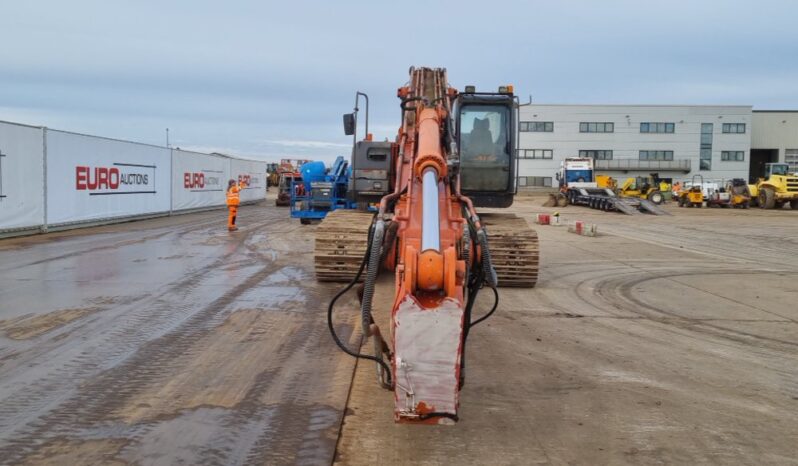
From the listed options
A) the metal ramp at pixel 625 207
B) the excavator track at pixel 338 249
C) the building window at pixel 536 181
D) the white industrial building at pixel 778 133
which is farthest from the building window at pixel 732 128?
the excavator track at pixel 338 249

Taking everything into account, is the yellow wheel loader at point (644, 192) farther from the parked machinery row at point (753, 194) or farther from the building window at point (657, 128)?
the building window at point (657, 128)

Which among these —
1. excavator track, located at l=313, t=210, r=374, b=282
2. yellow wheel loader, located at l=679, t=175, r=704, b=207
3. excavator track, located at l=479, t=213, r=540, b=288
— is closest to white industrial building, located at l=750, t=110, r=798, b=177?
yellow wheel loader, located at l=679, t=175, r=704, b=207

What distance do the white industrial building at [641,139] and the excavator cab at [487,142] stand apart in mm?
58419

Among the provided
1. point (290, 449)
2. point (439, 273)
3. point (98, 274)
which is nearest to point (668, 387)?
point (439, 273)

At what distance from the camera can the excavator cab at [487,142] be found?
10.4 metres

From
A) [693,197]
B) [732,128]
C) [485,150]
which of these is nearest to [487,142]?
[485,150]

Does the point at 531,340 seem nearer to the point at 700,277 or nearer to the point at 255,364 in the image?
the point at 255,364

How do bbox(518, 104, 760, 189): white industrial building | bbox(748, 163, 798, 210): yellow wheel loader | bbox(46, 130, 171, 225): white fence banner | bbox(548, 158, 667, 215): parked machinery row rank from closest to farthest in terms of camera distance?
1. bbox(46, 130, 171, 225): white fence banner
2. bbox(548, 158, 667, 215): parked machinery row
3. bbox(748, 163, 798, 210): yellow wheel loader
4. bbox(518, 104, 760, 189): white industrial building

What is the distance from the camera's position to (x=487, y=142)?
34.3ft

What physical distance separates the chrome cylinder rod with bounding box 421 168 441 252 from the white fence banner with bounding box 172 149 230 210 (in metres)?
24.6

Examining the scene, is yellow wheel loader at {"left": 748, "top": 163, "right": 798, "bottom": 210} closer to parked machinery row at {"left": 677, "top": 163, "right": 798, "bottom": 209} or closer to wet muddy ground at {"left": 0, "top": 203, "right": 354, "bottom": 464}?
parked machinery row at {"left": 677, "top": 163, "right": 798, "bottom": 209}

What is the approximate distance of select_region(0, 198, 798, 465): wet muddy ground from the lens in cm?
436

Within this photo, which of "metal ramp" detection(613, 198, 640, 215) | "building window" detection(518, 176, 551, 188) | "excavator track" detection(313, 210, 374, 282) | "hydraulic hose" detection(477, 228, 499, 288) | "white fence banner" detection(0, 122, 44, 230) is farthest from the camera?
"building window" detection(518, 176, 551, 188)

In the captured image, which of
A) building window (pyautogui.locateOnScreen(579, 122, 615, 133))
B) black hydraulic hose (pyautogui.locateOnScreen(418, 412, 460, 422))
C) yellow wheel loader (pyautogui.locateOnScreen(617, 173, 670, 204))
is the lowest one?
black hydraulic hose (pyautogui.locateOnScreen(418, 412, 460, 422))
